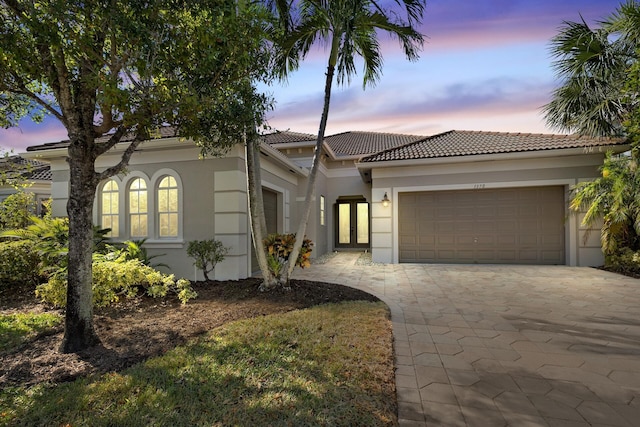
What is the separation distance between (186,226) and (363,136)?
15057 mm

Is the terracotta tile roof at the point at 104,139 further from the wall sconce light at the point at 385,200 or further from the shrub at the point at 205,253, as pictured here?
the wall sconce light at the point at 385,200

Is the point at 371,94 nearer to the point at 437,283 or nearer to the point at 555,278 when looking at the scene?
the point at 437,283

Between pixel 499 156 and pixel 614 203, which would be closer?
pixel 614 203

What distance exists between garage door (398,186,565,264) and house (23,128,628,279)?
0.03 m

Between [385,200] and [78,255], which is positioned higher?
[385,200]

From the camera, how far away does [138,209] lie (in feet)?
26.3

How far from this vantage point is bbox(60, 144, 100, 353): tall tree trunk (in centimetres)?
351

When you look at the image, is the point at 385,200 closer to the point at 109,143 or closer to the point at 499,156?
the point at 499,156

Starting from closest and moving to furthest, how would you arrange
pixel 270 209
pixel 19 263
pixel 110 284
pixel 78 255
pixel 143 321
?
pixel 78 255 < pixel 143 321 < pixel 110 284 < pixel 19 263 < pixel 270 209

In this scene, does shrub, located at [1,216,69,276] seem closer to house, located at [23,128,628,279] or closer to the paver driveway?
house, located at [23,128,628,279]

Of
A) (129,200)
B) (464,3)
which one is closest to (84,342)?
(129,200)

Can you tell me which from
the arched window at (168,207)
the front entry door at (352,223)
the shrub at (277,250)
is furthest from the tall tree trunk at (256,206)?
the front entry door at (352,223)

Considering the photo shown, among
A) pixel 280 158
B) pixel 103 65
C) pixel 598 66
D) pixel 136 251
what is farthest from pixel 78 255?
pixel 598 66

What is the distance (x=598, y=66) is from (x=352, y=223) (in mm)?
10303
